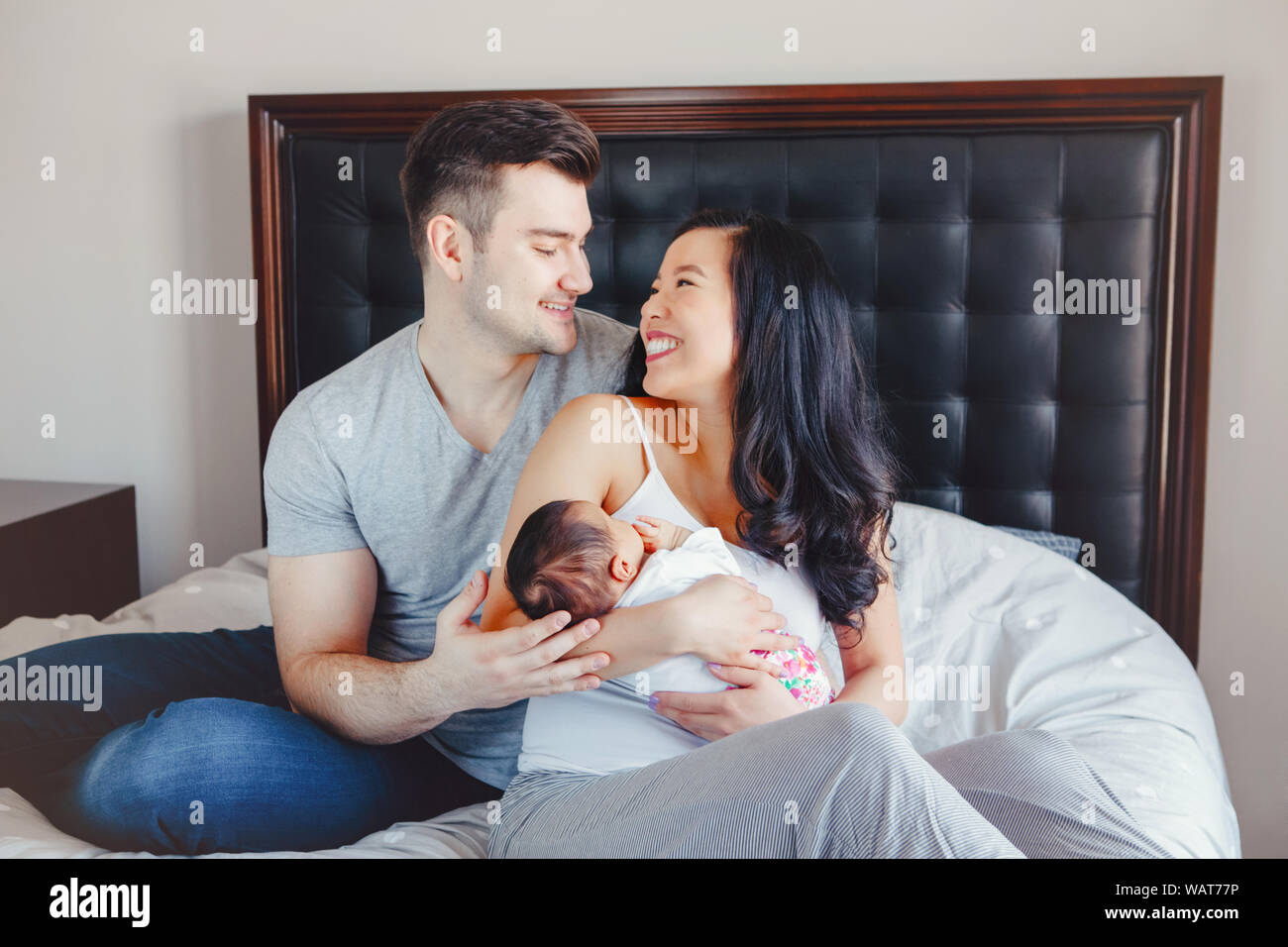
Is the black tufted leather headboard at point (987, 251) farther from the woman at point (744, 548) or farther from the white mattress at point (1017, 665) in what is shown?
the woman at point (744, 548)

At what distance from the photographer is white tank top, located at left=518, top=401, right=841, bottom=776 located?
976 millimetres

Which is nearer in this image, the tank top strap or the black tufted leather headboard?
the tank top strap

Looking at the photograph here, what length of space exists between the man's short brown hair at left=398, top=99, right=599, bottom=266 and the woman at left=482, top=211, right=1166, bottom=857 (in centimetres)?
17

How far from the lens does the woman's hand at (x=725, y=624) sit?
0.92 m

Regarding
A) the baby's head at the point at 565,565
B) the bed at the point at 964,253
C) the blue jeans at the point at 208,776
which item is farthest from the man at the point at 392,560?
the bed at the point at 964,253

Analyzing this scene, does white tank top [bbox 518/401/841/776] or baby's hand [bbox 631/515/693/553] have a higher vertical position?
baby's hand [bbox 631/515/693/553]

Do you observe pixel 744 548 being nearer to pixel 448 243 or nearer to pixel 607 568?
pixel 607 568

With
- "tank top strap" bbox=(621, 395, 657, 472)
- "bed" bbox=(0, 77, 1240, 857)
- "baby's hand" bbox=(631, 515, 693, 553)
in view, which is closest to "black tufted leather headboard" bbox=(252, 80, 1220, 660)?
"bed" bbox=(0, 77, 1240, 857)

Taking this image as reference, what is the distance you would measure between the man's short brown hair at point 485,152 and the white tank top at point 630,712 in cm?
37

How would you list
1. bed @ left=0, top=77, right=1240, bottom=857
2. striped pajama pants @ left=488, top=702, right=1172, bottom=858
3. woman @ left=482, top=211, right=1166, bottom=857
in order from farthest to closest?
bed @ left=0, top=77, right=1240, bottom=857
woman @ left=482, top=211, right=1166, bottom=857
striped pajama pants @ left=488, top=702, right=1172, bottom=858

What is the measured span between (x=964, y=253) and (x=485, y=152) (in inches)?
36.1

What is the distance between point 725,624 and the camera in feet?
3.07

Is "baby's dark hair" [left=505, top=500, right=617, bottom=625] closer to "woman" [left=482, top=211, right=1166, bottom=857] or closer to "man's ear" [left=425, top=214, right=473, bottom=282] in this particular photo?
"woman" [left=482, top=211, right=1166, bottom=857]
